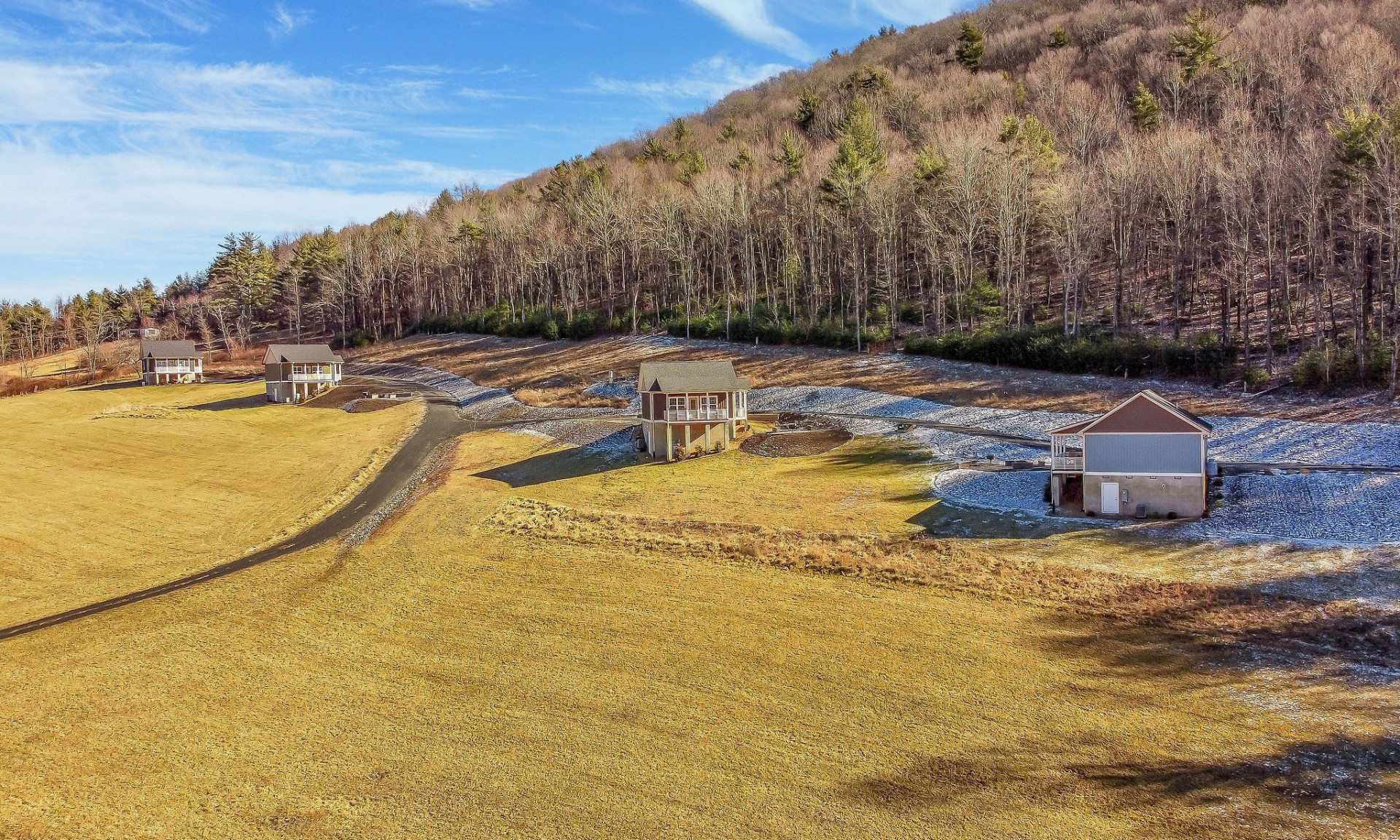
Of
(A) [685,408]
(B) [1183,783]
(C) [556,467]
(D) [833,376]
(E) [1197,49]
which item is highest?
(E) [1197,49]

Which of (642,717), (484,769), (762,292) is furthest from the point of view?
(762,292)

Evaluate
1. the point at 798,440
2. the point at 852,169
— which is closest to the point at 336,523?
the point at 798,440

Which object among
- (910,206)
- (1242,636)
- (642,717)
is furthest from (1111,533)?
(910,206)

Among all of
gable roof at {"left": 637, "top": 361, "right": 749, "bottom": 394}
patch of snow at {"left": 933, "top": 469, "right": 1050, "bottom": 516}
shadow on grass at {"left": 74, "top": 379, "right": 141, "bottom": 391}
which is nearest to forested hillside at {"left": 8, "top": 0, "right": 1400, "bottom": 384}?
patch of snow at {"left": 933, "top": 469, "right": 1050, "bottom": 516}

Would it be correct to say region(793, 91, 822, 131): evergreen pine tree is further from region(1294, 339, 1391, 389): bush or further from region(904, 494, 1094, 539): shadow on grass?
region(904, 494, 1094, 539): shadow on grass

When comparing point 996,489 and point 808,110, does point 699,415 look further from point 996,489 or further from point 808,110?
point 808,110

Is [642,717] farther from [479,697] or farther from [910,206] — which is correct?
[910,206]
